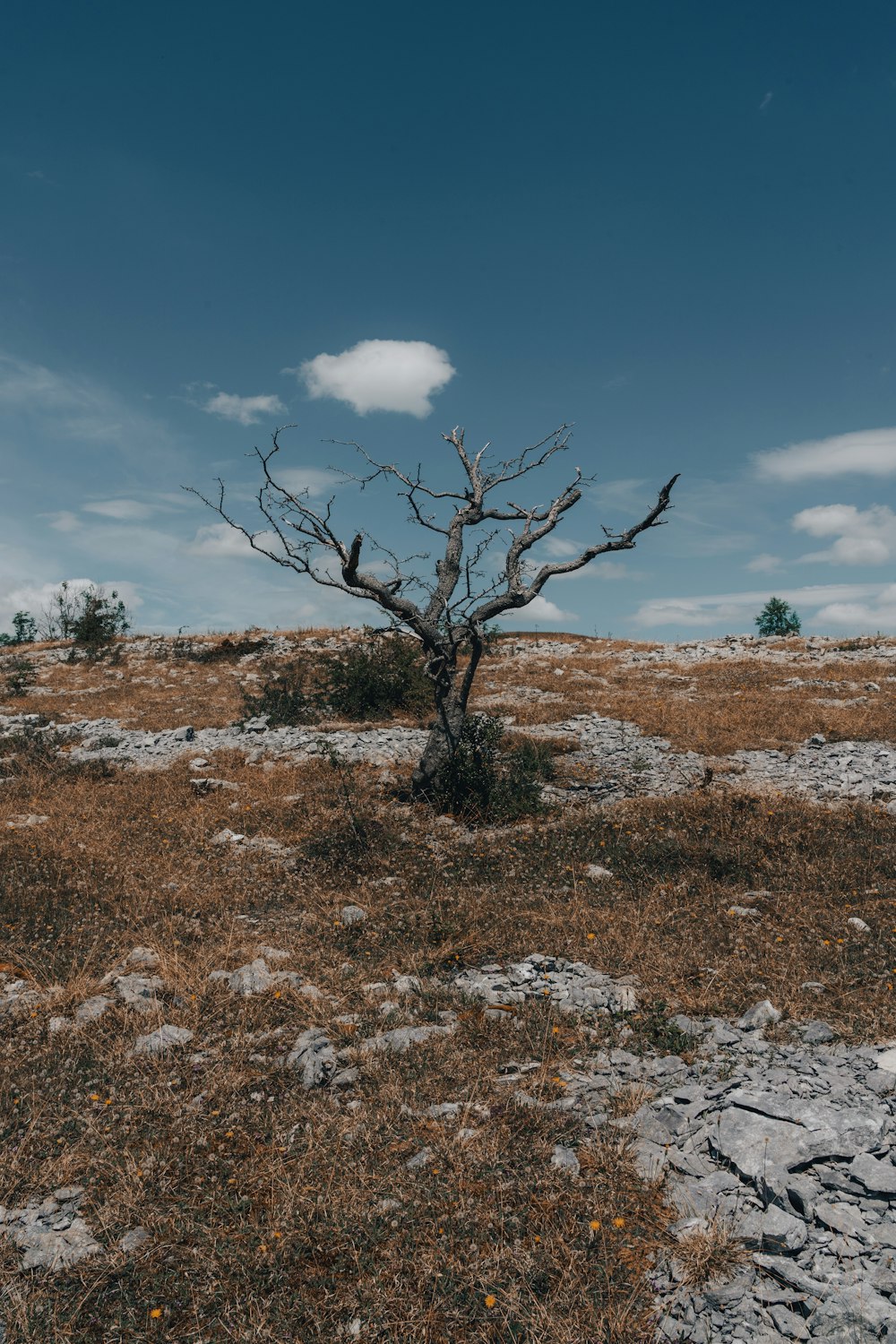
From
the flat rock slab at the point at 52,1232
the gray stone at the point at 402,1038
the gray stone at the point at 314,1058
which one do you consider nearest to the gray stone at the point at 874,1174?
the gray stone at the point at 402,1038

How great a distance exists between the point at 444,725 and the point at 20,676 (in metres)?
22.8

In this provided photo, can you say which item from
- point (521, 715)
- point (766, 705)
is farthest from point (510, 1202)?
point (766, 705)

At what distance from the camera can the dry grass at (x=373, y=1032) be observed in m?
3.77

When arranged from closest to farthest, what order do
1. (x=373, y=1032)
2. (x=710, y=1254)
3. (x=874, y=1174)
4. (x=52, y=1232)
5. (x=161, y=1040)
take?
(x=710, y=1254) < (x=874, y=1174) < (x=52, y=1232) < (x=161, y=1040) < (x=373, y=1032)

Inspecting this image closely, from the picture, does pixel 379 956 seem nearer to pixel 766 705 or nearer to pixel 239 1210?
pixel 239 1210

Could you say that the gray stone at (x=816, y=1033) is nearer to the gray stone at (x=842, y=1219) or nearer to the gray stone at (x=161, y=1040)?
the gray stone at (x=842, y=1219)

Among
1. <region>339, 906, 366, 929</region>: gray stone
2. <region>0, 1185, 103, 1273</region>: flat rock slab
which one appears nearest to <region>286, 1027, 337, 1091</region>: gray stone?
<region>0, 1185, 103, 1273</region>: flat rock slab

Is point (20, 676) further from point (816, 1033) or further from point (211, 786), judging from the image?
point (816, 1033)

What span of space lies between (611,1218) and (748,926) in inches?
174

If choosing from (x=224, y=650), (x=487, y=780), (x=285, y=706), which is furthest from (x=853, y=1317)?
(x=224, y=650)

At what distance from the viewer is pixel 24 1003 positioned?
22.5ft

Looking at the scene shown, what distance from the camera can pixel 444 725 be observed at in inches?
539

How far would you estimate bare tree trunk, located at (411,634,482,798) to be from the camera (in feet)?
44.0

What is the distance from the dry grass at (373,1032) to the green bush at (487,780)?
20.3 inches
